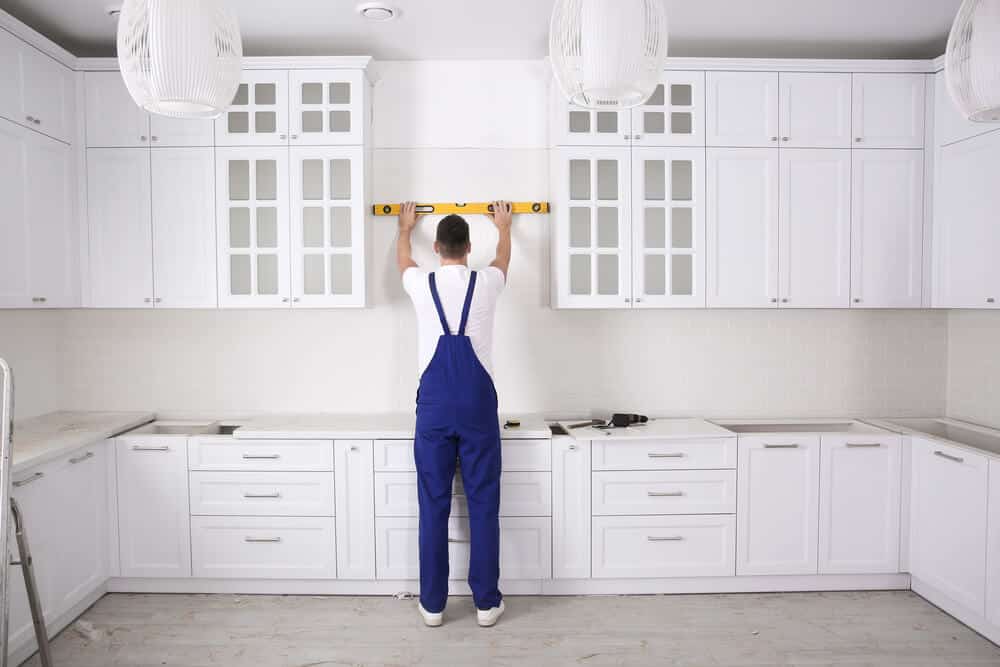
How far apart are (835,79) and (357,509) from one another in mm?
3118

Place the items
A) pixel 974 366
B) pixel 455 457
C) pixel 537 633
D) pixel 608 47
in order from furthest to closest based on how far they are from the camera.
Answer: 1. pixel 974 366
2. pixel 455 457
3. pixel 537 633
4. pixel 608 47

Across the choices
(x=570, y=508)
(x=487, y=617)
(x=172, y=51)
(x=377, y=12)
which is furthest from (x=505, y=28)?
(x=487, y=617)

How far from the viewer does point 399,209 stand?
359 centimetres

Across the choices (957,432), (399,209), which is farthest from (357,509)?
(957,432)

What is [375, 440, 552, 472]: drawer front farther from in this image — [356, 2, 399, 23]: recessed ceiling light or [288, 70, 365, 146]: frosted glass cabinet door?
[356, 2, 399, 23]: recessed ceiling light

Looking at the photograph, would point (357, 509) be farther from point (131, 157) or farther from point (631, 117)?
point (631, 117)

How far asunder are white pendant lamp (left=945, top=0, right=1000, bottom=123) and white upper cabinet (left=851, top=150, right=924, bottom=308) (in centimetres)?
174

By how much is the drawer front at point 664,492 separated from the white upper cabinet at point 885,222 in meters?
1.17

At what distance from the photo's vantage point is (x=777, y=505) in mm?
3252

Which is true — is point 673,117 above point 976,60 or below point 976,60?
above

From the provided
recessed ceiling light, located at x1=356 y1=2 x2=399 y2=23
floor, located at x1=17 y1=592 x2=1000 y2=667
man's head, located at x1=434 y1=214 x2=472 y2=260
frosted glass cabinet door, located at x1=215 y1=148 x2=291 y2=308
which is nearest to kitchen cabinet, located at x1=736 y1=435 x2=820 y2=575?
floor, located at x1=17 y1=592 x2=1000 y2=667

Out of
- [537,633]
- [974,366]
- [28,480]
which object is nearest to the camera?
[28,480]

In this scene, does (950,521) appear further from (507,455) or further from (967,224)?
(507,455)

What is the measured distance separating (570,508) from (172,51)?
95.7 inches
